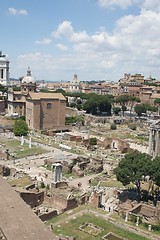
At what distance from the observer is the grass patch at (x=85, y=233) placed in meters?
23.4

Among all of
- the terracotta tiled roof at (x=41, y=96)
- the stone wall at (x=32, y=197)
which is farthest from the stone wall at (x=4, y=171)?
the terracotta tiled roof at (x=41, y=96)

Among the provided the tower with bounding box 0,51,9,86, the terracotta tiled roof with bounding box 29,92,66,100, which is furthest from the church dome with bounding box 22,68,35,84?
the tower with bounding box 0,51,9,86

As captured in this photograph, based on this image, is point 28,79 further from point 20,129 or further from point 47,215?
point 47,215

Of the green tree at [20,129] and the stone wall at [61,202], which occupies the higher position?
the green tree at [20,129]

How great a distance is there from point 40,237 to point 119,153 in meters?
38.2

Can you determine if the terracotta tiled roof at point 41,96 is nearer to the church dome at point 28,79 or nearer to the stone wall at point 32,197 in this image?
the church dome at point 28,79

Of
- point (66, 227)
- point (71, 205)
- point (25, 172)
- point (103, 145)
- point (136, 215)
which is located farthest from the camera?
point (103, 145)

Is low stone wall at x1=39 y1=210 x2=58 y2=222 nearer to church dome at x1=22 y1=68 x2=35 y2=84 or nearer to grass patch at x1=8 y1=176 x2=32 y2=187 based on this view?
grass patch at x1=8 y1=176 x2=32 y2=187

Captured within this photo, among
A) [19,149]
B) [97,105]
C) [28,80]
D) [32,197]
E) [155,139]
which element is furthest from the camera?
[97,105]

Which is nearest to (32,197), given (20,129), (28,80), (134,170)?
(134,170)

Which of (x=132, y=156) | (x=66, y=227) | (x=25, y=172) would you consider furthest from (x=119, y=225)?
(x=25, y=172)

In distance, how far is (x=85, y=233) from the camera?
77.6 ft

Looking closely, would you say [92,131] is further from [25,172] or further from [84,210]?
[84,210]

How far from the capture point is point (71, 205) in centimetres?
2839
